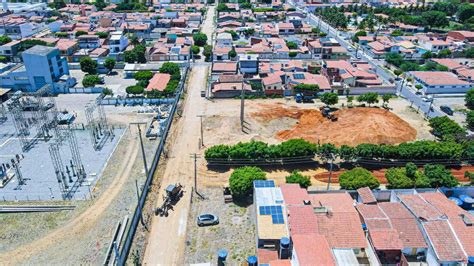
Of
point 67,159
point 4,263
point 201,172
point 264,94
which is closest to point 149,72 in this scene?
point 264,94

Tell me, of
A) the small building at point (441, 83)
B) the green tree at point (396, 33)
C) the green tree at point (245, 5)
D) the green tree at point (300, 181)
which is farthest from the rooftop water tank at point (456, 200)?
the green tree at point (245, 5)

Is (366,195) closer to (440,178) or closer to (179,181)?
(440,178)

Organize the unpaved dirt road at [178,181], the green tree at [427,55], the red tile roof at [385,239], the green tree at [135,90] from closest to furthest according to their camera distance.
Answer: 1. the red tile roof at [385,239]
2. the unpaved dirt road at [178,181]
3. the green tree at [135,90]
4. the green tree at [427,55]

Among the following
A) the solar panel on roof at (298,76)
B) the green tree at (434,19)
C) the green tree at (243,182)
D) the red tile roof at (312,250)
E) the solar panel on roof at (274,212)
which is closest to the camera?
the red tile roof at (312,250)

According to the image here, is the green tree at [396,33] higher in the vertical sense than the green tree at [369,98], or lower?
higher

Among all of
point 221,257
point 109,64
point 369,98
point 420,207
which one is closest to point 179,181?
point 221,257

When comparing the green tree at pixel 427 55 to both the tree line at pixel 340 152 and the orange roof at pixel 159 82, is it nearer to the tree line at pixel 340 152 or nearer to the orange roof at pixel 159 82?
the tree line at pixel 340 152

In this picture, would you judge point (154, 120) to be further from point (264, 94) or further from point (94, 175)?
point (264, 94)
